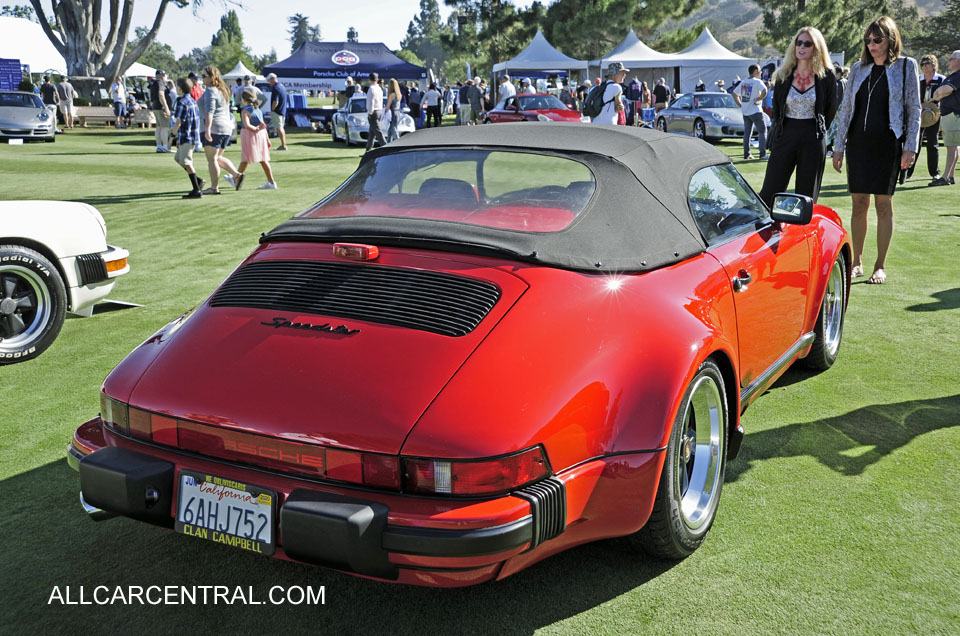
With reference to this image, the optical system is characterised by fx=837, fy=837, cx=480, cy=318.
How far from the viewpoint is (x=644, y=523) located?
2.62 meters

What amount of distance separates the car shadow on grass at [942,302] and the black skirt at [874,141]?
0.89 meters

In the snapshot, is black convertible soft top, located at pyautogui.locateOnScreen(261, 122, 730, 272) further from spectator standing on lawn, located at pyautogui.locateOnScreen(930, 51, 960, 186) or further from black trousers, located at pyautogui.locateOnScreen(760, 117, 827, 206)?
spectator standing on lawn, located at pyautogui.locateOnScreen(930, 51, 960, 186)

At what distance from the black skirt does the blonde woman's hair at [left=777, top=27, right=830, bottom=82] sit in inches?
14.1

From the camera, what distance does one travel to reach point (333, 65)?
119 ft

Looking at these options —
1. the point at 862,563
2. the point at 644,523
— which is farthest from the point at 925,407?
the point at 644,523

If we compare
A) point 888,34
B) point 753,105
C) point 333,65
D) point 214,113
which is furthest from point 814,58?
point 333,65

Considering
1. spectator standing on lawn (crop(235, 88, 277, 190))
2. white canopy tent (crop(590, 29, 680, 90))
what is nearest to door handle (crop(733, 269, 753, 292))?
spectator standing on lawn (crop(235, 88, 277, 190))

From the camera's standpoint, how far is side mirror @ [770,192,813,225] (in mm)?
3830

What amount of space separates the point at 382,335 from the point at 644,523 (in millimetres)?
1006

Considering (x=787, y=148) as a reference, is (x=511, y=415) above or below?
below

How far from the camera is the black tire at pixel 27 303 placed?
5125 millimetres

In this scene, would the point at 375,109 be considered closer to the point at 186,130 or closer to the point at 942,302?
the point at 186,130

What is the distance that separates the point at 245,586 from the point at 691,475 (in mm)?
1632

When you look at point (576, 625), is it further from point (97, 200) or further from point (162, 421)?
point (97, 200)
